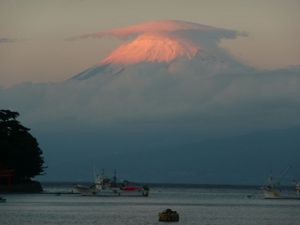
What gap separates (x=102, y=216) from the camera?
120 meters

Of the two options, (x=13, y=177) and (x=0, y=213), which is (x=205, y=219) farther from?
(x=13, y=177)

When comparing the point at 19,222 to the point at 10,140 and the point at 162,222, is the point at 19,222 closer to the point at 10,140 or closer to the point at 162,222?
the point at 162,222

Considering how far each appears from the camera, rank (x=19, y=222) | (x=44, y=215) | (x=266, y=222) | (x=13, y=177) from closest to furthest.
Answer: (x=19, y=222) → (x=266, y=222) → (x=44, y=215) → (x=13, y=177)

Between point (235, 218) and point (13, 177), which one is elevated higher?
point (13, 177)


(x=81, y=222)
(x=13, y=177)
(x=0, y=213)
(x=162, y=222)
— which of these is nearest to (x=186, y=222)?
(x=162, y=222)

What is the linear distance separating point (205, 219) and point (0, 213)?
72.9 feet

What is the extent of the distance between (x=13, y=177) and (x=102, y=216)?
79961 mm

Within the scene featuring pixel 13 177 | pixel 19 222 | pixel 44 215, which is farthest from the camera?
pixel 13 177

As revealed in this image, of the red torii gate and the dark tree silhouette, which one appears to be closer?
the red torii gate

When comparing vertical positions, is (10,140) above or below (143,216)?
above

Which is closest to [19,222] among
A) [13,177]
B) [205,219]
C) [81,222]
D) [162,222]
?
[81,222]

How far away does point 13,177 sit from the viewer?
198 meters

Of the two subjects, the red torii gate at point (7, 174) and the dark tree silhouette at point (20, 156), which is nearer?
the red torii gate at point (7, 174)

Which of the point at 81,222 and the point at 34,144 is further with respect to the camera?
the point at 34,144
